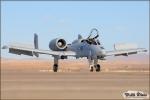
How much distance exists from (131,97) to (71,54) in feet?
119

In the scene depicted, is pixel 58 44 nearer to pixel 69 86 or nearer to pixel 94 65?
pixel 94 65

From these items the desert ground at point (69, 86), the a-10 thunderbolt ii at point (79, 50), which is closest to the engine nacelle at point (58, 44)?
the a-10 thunderbolt ii at point (79, 50)

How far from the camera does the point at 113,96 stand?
15805mm

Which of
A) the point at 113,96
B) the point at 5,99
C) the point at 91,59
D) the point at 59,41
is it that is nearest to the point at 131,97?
the point at 113,96

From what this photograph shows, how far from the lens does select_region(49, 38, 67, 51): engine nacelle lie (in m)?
52.5

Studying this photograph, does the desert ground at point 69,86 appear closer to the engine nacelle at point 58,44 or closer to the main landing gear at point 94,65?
the main landing gear at point 94,65

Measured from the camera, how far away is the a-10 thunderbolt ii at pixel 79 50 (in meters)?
47.6

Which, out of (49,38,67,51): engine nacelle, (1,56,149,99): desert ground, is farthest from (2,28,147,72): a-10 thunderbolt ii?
(1,56,149,99): desert ground

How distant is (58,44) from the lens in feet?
173

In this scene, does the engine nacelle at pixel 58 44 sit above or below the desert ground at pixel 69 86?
above

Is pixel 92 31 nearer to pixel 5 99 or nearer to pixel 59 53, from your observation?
pixel 59 53

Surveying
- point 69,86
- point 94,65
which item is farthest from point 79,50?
point 69,86

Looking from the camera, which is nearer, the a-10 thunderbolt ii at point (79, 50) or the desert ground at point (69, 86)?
the desert ground at point (69, 86)

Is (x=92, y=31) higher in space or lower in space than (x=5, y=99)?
higher
